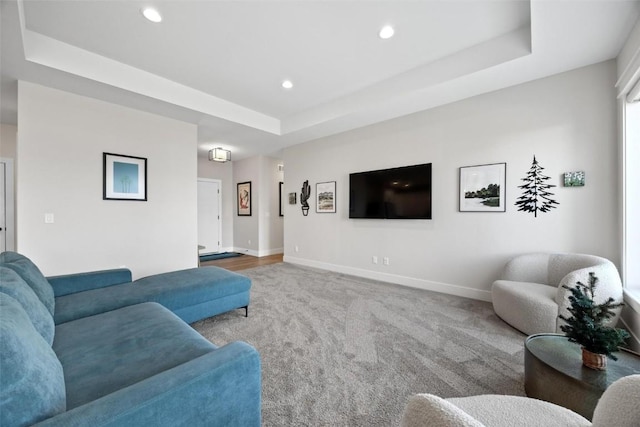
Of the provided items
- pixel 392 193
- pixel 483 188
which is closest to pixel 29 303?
pixel 392 193

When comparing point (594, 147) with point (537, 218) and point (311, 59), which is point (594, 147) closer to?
point (537, 218)

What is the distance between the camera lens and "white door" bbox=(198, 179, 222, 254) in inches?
276

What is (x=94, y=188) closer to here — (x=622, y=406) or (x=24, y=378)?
(x=24, y=378)

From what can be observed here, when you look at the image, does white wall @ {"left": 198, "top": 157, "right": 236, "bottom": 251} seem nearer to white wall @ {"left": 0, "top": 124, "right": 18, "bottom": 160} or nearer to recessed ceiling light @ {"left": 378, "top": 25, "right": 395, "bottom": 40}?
Answer: white wall @ {"left": 0, "top": 124, "right": 18, "bottom": 160}

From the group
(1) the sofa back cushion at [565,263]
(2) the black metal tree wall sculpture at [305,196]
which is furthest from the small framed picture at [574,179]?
(2) the black metal tree wall sculpture at [305,196]

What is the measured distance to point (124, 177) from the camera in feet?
12.1

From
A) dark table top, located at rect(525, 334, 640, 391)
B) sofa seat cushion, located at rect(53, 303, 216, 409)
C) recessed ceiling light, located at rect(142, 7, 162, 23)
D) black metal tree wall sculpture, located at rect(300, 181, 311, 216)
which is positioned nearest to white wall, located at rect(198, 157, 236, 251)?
black metal tree wall sculpture, located at rect(300, 181, 311, 216)

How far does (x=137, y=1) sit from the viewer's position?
2.21m

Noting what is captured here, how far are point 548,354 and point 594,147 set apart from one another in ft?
8.02

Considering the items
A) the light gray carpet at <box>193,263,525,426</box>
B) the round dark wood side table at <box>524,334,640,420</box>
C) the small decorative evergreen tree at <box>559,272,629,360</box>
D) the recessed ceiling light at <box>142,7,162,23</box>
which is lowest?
the light gray carpet at <box>193,263,525,426</box>

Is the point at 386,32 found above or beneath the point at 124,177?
above

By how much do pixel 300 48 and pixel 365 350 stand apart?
3.11m

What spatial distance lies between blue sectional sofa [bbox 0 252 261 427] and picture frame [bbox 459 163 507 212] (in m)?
3.36

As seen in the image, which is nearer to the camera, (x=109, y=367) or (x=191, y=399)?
(x=191, y=399)
